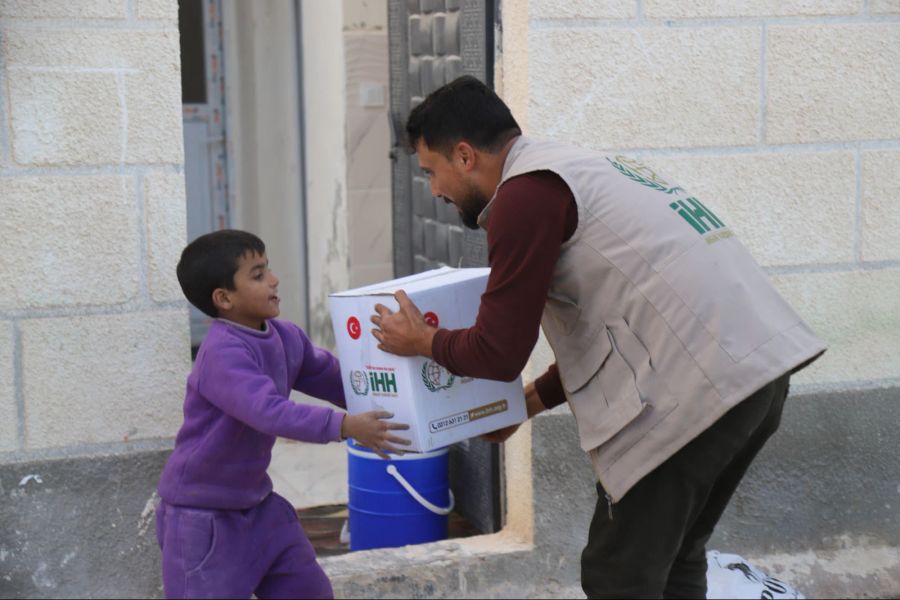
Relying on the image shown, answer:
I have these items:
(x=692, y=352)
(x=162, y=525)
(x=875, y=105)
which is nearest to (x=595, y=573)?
(x=692, y=352)

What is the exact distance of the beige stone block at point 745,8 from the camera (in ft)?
13.9

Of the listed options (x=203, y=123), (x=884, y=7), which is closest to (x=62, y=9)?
(x=884, y=7)

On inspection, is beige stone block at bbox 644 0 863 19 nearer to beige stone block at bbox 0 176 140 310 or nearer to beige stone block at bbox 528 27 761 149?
beige stone block at bbox 528 27 761 149

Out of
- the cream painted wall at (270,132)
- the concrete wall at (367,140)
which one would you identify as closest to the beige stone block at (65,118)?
the concrete wall at (367,140)

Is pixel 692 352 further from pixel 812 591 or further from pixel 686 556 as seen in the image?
pixel 812 591

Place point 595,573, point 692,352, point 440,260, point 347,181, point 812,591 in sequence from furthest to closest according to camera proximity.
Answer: point 347,181, point 440,260, point 812,591, point 595,573, point 692,352

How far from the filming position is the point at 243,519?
333 centimetres

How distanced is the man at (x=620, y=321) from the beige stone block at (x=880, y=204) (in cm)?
166

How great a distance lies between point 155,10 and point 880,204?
8.02 ft

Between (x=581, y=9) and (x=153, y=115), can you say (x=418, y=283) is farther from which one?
(x=581, y=9)

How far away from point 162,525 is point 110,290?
2.74 feet

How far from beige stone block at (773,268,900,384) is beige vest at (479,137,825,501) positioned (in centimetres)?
159

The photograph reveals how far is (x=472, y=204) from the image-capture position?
10.0 feet

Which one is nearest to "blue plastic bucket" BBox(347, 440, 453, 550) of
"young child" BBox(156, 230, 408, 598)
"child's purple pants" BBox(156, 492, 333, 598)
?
"child's purple pants" BBox(156, 492, 333, 598)
